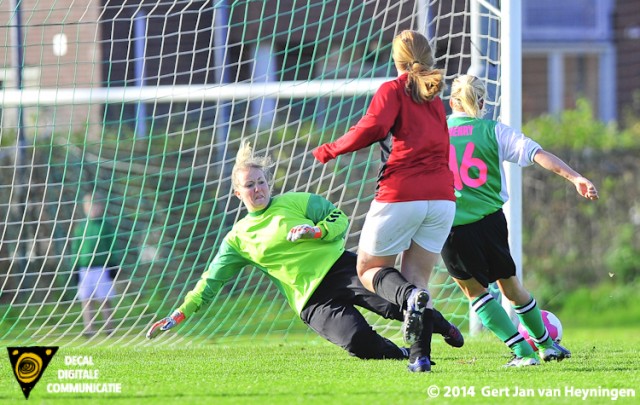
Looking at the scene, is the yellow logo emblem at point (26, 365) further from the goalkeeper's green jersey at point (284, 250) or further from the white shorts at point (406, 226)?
the white shorts at point (406, 226)

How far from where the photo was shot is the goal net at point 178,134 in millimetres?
7938

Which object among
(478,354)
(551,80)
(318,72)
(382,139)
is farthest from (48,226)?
(551,80)

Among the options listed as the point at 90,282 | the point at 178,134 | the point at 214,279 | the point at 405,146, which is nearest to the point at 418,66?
the point at 405,146

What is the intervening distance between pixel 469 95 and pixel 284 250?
133cm

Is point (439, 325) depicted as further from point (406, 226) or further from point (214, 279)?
point (214, 279)

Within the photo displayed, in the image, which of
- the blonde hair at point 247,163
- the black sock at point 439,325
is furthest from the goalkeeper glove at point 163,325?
the black sock at point 439,325

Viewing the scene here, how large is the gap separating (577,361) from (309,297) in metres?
1.51

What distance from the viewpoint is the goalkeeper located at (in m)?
6.15

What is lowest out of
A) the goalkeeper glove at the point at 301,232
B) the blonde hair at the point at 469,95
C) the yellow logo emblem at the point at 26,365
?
the yellow logo emblem at the point at 26,365

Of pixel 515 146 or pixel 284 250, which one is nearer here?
pixel 515 146

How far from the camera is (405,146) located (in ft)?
17.6

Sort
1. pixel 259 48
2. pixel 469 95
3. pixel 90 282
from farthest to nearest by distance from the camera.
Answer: pixel 259 48
pixel 90 282
pixel 469 95

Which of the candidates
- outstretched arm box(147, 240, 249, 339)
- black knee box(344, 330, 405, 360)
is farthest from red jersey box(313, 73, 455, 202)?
outstretched arm box(147, 240, 249, 339)

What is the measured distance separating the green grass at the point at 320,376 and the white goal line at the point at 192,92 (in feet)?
6.00
